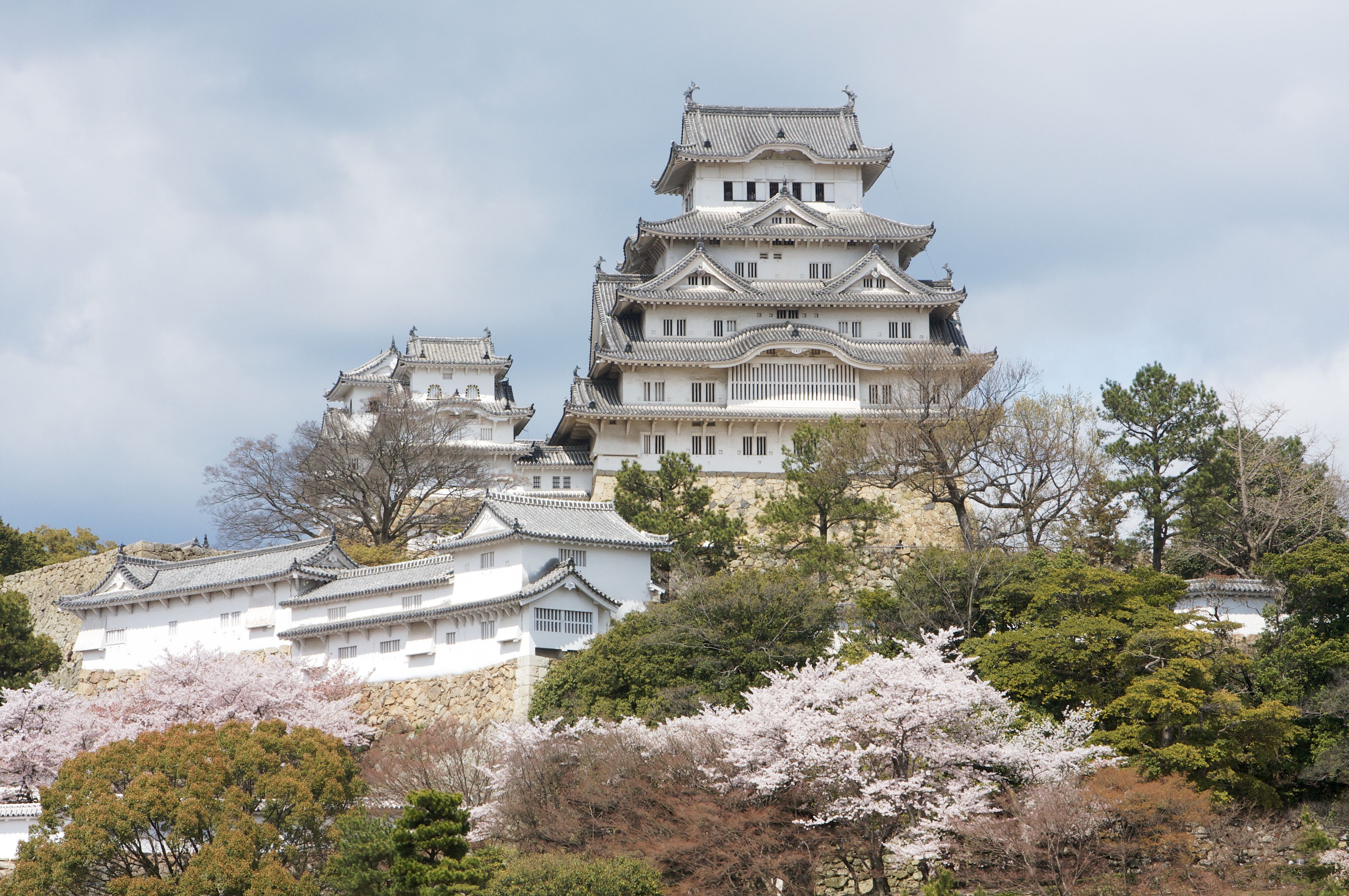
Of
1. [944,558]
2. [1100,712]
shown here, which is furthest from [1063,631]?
[944,558]

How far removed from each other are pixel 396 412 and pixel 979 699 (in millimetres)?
28218

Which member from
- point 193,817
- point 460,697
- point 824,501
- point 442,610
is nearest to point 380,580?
point 442,610

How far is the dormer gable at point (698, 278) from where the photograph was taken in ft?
167

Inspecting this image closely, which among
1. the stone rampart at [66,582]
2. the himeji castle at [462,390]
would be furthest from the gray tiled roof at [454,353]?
the stone rampart at [66,582]

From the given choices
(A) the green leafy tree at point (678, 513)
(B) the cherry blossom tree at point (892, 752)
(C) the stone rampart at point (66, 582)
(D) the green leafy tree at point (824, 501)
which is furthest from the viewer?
(C) the stone rampart at point (66, 582)

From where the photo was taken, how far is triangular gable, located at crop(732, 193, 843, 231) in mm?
53406

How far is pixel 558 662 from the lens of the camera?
31469 millimetres

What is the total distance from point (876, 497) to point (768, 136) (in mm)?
19051

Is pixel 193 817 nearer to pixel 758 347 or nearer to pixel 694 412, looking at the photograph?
pixel 694 412

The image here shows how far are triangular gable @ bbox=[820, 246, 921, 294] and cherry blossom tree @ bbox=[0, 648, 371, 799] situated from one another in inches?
964

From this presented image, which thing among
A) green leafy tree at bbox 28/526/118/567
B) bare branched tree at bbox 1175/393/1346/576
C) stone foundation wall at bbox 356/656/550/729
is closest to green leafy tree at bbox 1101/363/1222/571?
bare branched tree at bbox 1175/393/1346/576

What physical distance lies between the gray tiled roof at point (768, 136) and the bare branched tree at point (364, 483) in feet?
49.9

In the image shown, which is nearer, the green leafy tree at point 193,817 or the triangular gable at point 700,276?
the green leafy tree at point 193,817

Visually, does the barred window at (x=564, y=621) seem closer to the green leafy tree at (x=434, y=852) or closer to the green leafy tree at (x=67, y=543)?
the green leafy tree at (x=434, y=852)
